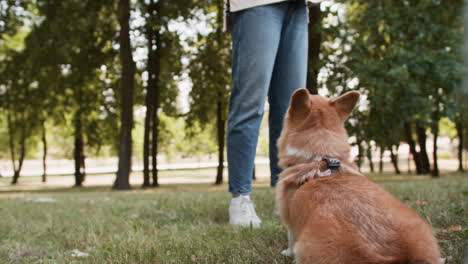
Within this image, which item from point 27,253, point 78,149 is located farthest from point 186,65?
point 27,253

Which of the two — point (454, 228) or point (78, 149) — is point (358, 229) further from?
point (78, 149)

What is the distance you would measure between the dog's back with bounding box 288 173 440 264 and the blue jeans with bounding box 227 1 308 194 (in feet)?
5.47

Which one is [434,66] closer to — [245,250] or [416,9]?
[416,9]

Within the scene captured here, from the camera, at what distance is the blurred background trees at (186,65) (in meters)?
13.8

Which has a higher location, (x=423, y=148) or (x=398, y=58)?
(x=398, y=58)

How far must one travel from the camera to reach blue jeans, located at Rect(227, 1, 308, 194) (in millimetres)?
3646

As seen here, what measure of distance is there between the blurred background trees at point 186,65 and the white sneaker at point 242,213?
26.1ft

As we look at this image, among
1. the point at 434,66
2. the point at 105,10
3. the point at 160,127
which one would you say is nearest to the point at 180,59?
the point at 105,10

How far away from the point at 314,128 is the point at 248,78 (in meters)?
1.15

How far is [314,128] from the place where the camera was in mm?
2709

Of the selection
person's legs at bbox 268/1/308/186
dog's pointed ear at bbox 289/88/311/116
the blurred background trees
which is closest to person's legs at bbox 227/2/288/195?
person's legs at bbox 268/1/308/186

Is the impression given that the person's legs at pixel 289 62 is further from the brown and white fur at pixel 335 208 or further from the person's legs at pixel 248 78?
the brown and white fur at pixel 335 208

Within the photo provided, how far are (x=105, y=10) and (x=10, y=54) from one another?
28.0 feet

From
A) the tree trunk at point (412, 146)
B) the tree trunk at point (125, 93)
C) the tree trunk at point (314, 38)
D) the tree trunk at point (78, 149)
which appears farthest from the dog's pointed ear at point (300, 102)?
the tree trunk at point (412, 146)
